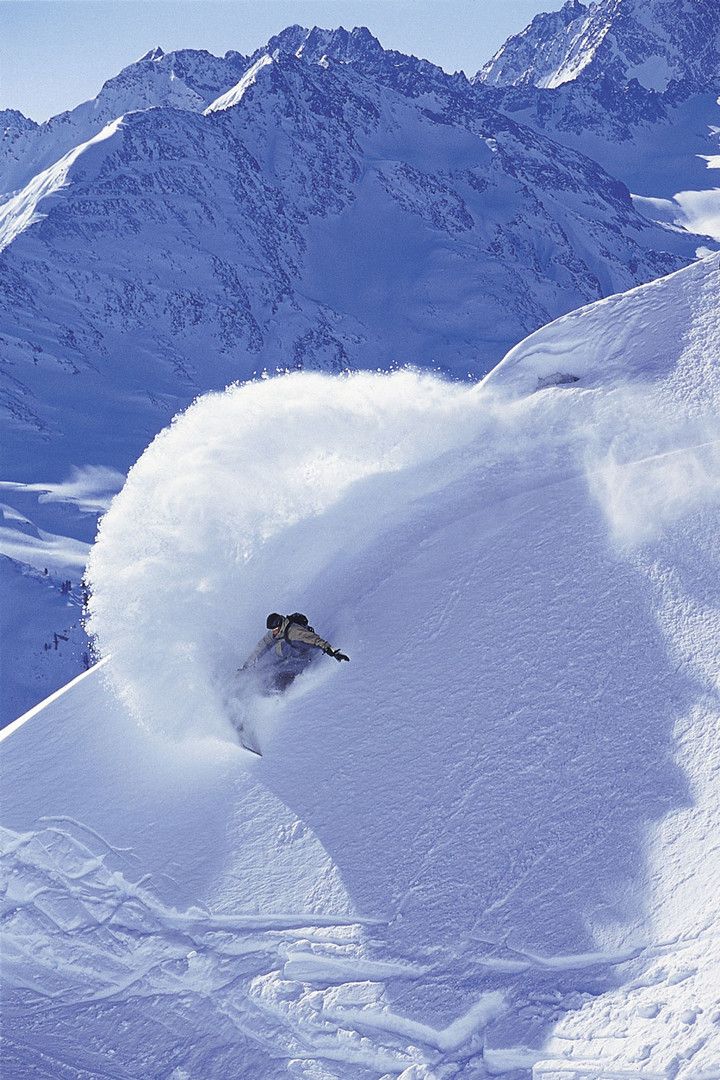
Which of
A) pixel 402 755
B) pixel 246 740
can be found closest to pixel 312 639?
pixel 246 740

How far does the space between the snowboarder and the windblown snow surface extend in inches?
9.2

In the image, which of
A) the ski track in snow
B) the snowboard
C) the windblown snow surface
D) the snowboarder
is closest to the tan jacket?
the snowboarder

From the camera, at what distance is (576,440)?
15516 mm

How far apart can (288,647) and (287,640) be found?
0.11 meters

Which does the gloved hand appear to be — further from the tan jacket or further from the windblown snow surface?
the windblown snow surface

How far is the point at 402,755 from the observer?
10891mm

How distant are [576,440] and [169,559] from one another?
21.7 feet

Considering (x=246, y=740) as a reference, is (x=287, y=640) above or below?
above

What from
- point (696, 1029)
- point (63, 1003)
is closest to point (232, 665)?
point (63, 1003)

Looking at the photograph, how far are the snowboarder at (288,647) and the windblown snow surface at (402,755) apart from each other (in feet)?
0.76

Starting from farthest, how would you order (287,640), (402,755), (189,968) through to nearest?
(287,640) < (402,755) < (189,968)

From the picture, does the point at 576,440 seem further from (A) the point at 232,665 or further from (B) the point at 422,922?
(B) the point at 422,922

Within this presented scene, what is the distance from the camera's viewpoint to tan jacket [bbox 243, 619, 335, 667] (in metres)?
12.5

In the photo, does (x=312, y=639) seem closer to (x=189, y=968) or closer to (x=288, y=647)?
(x=288, y=647)
